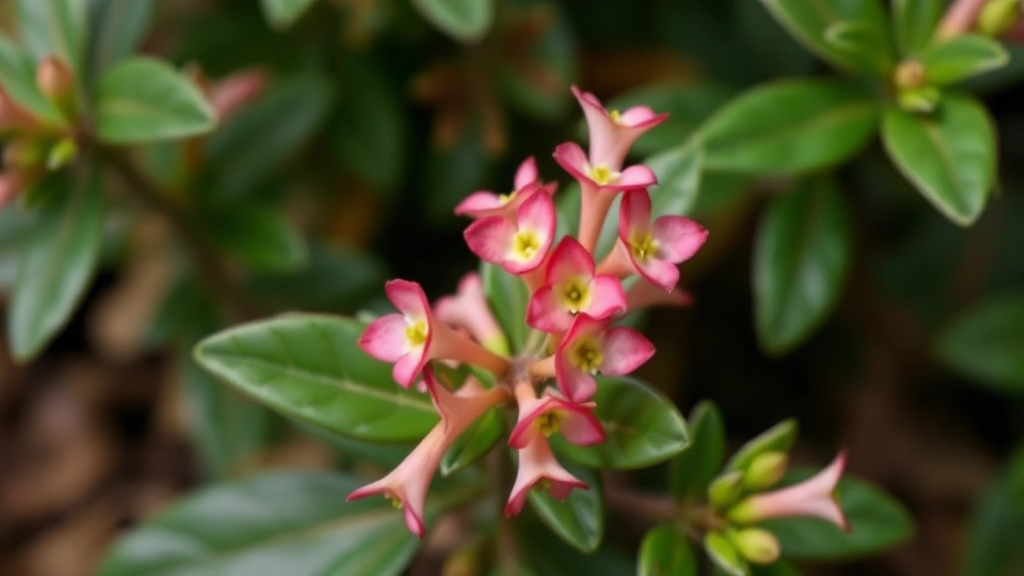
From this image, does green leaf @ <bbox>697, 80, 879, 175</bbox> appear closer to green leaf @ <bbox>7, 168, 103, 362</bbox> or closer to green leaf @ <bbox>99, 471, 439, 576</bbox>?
green leaf @ <bbox>99, 471, 439, 576</bbox>

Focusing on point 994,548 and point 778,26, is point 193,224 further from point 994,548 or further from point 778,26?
point 994,548

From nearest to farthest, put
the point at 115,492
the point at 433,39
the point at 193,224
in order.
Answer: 1. the point at 193,224
2. the point at 433,39
3. the point at 115,492

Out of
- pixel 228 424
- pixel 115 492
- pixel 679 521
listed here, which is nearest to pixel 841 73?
pixel 679 521

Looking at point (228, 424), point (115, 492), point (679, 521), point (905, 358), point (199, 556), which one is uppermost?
point (679, 521)

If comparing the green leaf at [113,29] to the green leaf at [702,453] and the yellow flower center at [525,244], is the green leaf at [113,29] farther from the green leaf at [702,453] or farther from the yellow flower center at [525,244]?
the green leaf at [702,453]

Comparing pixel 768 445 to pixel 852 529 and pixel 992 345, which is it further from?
Result: pixel 992 345

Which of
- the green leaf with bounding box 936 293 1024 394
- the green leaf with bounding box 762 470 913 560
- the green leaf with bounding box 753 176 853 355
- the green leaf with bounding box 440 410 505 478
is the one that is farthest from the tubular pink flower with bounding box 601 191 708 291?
the green leaf with bounding box 936 293 1024 394

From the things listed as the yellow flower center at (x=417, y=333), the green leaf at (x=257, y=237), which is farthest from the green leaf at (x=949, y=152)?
the green leaf at (x=257, y=237)
